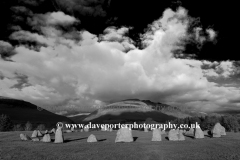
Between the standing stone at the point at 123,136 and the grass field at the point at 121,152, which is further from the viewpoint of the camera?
the standing stone at the point at 123,136

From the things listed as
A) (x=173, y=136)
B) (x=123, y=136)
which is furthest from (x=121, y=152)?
A: (x=173, y=136)

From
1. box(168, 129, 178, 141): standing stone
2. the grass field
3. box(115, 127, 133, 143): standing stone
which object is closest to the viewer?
the grass field

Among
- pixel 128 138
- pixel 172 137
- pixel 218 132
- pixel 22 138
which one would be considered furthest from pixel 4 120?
pixel 218 132

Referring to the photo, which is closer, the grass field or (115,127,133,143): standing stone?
the grass field

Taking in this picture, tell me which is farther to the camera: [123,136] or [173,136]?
[173,136]

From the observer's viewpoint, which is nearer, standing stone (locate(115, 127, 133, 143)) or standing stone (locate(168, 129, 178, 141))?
standing stone (locate(115, 127, 133, 143))

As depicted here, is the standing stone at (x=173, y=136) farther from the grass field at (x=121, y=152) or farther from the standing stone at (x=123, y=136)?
the standing stone at (x=123, y=136)

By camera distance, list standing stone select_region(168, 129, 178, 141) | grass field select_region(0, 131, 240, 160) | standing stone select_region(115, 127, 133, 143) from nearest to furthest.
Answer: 1. grass field select_region(0, 131, 240, 160)
2. standing stone select_region(115, 127, 133, 143)
3. standing stone select_region(168, 129, 178, 141)

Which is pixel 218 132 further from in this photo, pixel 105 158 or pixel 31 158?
pixel 31 158

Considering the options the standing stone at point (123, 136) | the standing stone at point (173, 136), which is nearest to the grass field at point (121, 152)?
the standing stone at point (123, 136)

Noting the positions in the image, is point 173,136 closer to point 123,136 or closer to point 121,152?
point 123,136

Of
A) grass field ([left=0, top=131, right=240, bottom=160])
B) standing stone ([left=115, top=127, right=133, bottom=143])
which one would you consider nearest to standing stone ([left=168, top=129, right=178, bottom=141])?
grass field ([left=0, top=131, right=240, bottom=160])

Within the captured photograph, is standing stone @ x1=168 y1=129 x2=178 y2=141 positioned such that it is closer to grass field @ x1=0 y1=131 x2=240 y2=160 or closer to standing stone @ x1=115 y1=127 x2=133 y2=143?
grass field @ x1=0 y1=131 x2=240 y2=160

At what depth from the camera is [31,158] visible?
2306 cm
